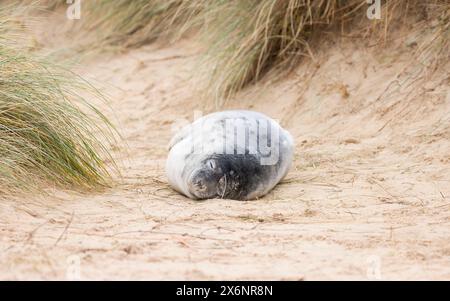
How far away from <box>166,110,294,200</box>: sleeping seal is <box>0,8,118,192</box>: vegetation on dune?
51 cm

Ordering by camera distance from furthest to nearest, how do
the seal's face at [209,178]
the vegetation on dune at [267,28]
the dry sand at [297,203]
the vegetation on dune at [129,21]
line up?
the vegetation on dune at [129,21] → the vegetation on dune at [267,28] → the seal's face at [209,178] → the dry sand at [297,203]

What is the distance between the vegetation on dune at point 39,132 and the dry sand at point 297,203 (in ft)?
0.64

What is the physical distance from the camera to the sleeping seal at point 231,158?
15.1 feet

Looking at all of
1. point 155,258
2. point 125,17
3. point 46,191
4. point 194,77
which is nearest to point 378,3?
point 194,77

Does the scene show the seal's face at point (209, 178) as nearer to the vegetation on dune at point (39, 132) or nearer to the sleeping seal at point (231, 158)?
the sleeping seal at point (231, 158)

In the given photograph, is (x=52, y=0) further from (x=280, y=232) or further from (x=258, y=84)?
(x=280, y=232)

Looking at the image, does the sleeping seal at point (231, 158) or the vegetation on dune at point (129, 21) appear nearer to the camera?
the sleeping seal at point (231, 158)

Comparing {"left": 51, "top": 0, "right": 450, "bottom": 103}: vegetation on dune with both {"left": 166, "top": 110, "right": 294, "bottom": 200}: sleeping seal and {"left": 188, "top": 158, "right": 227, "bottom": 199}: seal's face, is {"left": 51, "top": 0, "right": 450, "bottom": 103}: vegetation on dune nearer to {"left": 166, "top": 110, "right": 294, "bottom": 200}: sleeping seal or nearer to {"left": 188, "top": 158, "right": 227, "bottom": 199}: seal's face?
{"left": 166, "top": 110, "right": 294, "bottom": 200}: sleeping seal

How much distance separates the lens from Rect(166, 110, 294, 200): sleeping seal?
461 centimetres

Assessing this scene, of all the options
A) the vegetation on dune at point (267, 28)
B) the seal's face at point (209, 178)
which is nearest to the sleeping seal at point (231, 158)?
the seal's face at point (209, 178)

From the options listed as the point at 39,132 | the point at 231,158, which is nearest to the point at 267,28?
the point at 231,158

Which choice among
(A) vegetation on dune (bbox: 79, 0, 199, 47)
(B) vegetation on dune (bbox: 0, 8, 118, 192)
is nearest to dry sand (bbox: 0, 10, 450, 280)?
(B) vegetation on dune (bbox: 0, 8, 118, 192)

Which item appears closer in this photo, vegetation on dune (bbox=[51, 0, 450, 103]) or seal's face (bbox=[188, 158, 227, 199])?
seal's face (bbox=[188, 158, 227, 199])
